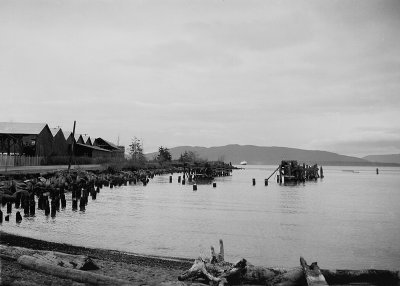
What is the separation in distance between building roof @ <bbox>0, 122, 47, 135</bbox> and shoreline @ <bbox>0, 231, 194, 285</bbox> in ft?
121

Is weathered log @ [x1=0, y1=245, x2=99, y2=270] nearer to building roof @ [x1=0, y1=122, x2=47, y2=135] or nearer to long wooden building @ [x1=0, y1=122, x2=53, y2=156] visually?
long wooden building @ [x1=0, y1=122, x2=53, y2=156]

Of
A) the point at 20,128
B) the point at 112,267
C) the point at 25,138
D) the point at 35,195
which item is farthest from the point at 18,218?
the point at 25,138

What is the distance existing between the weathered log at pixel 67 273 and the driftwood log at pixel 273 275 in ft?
7.40

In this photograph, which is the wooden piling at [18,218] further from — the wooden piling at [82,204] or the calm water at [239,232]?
the wooden piling at [82,204]

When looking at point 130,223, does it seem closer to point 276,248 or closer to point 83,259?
point 276,248

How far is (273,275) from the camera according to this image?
10.4 m

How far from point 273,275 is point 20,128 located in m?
48.1

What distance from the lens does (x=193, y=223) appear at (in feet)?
75.8

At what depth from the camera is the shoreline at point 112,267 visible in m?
8.90

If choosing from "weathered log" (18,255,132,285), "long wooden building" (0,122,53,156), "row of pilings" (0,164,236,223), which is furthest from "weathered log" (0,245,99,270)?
"long wooden building" (0,122,53,156)

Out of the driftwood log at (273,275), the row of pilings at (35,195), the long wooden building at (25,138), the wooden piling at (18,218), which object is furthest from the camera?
the long wooden building at (25,138)

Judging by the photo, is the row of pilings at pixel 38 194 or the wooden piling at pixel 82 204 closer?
the row of pilings at pixel 38 194

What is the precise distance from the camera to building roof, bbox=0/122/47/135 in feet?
161

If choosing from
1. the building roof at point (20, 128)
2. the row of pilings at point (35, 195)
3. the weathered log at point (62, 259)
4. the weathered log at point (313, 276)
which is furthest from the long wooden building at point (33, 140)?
the weathered log at point (313, 276)
